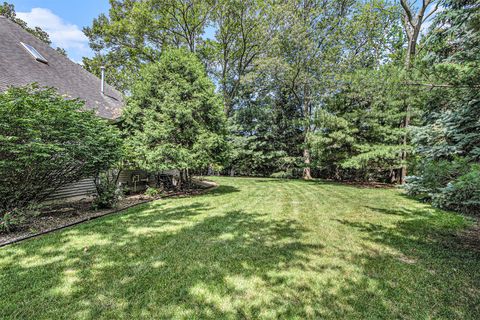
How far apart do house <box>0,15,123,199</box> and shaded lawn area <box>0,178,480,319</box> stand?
4.02 metres

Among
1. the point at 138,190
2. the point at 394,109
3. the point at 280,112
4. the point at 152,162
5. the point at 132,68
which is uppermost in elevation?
the point at 132,68

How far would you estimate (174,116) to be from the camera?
8641 mm

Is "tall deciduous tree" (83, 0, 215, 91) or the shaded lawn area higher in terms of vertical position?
"tall deciduous tree" (83, 0, 215, 91)

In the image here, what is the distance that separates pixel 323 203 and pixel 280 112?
12626 millimetres

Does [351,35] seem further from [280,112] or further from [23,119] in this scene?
[23,119]

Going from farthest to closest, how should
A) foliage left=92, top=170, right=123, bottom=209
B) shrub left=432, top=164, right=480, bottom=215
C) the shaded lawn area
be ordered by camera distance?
foliage left=92, top=170, right=123, bottom=209
shrub left=432, top=164, right=480, bottom=215
the shaded lawn area

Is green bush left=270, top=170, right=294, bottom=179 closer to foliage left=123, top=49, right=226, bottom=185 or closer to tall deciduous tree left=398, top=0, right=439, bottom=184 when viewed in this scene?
tall deciduous tree left=398, top=0, right=439, bottom=184

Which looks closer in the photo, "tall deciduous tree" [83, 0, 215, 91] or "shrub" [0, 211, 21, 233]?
"shrub" [0, 211, 21, 233]

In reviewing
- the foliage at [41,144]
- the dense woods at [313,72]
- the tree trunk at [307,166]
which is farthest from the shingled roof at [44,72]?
the tree trunk at [307,166]

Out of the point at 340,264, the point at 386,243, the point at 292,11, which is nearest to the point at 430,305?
the point at 340,264

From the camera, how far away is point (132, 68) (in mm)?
19781

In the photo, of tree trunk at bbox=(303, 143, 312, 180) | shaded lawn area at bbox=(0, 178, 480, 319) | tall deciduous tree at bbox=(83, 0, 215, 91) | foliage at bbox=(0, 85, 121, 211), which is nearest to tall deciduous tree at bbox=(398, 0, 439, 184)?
tree trunk at bbox=(303, 143, 312, 180)

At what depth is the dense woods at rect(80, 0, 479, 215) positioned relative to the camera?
19.3 ft

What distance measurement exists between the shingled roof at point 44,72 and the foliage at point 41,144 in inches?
66.8
